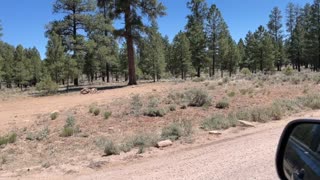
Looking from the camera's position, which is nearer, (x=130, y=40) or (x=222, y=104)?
(x=222, y=104)

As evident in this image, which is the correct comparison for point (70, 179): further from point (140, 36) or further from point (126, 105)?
point (140, 36)

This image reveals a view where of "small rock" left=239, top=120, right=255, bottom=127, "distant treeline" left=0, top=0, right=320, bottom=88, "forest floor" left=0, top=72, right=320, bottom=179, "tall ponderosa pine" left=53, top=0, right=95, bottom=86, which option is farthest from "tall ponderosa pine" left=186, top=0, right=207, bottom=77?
"small rock" left=239, top=120, right=255, bottom=127

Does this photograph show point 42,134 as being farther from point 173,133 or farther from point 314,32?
point 314,32

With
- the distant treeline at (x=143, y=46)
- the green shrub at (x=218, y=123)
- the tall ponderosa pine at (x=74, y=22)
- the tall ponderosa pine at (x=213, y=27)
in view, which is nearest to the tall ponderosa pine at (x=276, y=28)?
the distant treeline at (x=143, y=46)

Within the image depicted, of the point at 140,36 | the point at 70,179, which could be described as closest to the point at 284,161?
the point at 70,179

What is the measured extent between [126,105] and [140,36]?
1491 centimetres

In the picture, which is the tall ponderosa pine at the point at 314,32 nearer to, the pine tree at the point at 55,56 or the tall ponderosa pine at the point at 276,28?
the tall ponderosa pine at the point at 276,28

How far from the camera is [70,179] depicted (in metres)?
7.42

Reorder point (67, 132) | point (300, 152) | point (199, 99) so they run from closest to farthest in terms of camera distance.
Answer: point (300, 152)
point (67, 132)
point (199, 99)

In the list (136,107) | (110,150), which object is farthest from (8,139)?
(136,107)

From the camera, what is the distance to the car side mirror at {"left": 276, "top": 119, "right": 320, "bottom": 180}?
7.30ft

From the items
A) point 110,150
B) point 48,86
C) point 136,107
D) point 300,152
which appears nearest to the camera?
point 300,152

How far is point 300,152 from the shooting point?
8.07ft

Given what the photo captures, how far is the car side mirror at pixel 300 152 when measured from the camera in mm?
2227
